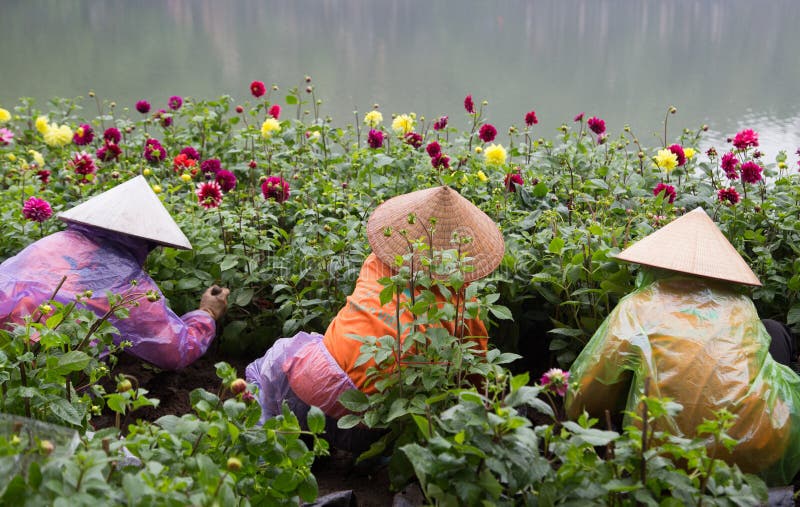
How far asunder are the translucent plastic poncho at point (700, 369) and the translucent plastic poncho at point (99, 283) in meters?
1.10

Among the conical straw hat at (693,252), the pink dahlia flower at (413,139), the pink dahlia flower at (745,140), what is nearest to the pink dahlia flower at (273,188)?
the pink dahlia flower at (413,139)

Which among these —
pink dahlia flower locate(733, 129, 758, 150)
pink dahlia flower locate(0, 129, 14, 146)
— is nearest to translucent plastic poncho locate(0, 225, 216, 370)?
pink dahlia flower locate(0, 129, 14, 146)

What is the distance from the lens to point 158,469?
109 cm

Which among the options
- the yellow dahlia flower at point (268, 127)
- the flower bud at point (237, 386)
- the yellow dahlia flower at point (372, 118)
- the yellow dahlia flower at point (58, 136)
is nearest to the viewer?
the flower bud at point (237, 386)

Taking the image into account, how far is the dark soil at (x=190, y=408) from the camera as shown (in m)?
1.93

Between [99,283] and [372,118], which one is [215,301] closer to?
[99,283]

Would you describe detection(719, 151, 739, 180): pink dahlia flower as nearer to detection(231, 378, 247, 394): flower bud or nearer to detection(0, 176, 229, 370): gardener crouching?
detection(0, 176, 229, 370): gardener crouching

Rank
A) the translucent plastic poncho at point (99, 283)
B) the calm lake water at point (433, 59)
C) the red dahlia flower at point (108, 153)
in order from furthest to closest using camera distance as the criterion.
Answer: the calm lake water at point (433, 59) < the red dahlia flower at point (108, 153) < the translucent plastic poncho at point (99, 283)

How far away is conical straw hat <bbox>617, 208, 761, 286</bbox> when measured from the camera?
181 cm

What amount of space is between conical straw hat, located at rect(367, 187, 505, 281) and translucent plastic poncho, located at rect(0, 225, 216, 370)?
26.7 inches

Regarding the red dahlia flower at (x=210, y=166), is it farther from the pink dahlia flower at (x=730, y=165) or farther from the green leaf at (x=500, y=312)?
the pink dahlia flower at (x=730, y=165)

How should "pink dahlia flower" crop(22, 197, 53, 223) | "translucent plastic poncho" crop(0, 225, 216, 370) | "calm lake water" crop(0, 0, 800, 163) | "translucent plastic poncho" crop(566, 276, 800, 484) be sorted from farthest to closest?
"calm lake water" crop(0, 0, 800, 163) → "pink dahlia flower" crop(22, 197, 53, 223) → "translucent plastic poncho" crop(0, 225, 216, 370) → "translucent plastic poncho" crop(566, 276, 800, 484)

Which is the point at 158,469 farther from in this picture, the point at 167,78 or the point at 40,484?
the point at 167,78

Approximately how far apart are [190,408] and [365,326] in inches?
27.6
